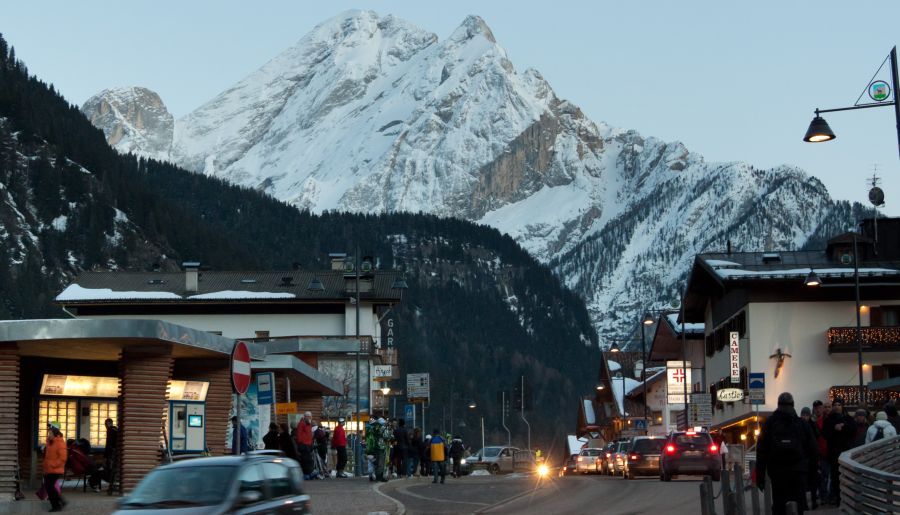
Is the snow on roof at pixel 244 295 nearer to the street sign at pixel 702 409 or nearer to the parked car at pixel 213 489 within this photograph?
the street sign at pixel 702 409

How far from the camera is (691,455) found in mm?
40000

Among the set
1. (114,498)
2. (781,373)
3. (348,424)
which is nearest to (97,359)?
(114,498)

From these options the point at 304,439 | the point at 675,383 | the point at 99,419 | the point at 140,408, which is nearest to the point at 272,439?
the point at 304,439

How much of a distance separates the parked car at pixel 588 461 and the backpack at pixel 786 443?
144 ft

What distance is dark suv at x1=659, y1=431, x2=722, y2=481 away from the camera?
3991cm

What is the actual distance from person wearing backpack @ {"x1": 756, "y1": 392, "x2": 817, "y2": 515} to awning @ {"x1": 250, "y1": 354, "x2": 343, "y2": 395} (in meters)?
21.1

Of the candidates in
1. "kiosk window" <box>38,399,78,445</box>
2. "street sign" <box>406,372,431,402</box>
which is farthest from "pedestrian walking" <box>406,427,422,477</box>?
"kiosk window" <box>38,399,78,445</box>

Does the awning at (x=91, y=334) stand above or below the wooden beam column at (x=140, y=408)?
above

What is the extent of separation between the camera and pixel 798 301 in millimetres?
61719

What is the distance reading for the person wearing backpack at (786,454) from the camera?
18984 millimetres

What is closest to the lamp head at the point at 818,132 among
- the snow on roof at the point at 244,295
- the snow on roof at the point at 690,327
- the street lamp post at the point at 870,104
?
the street lamp post at the point at 870,104

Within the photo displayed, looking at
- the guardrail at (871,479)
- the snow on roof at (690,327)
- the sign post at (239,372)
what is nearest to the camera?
the guardrail at (871,479)

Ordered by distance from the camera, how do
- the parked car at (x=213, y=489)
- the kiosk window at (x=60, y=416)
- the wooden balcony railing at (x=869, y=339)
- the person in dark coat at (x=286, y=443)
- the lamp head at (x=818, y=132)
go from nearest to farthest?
the parked car at (x=213, y=489) < the lamp head at (x=818, y=132) < the kiosk window at (x=60, y=416) < the person in dark coat at (x=286, y=443) < the wooden balcony railing at (x=869, y=339)

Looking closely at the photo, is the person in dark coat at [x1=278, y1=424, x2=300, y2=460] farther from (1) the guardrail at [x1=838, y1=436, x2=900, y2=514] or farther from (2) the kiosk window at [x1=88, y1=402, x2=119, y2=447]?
(1) the guardrail at [x1=838, y1=436, x2=900, y2=514]
